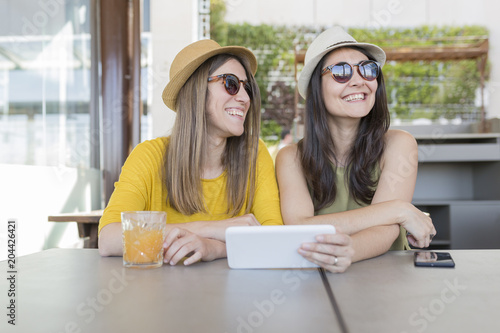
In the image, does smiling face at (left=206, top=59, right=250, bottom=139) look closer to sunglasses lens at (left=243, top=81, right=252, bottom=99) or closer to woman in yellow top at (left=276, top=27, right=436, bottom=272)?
sunglasses lens at (left=243, top=81, right=252, bottom=99)

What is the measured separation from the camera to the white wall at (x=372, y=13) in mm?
8484

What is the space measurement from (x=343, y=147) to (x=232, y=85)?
44 cm

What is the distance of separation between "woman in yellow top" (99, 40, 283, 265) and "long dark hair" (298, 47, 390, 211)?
15 cm

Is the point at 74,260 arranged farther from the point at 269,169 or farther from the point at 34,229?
the point at 34,229

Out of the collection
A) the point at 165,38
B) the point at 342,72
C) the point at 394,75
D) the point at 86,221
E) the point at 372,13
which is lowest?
the point at 86,221

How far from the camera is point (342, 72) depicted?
1523 millimetres

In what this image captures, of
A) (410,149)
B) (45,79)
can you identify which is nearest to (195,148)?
(410,149)

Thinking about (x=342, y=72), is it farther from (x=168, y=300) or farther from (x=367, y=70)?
(x=168, y=300)

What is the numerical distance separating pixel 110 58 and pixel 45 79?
0.78 m

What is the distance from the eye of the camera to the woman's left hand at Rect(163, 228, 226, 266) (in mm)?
983

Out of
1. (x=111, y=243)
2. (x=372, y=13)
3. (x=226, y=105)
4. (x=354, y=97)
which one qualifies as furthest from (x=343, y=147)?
(x=372, y=13)

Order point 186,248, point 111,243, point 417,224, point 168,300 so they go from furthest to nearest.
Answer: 1. point 417,224
2. point 111,243
3. point 186,248
4. point 168,300

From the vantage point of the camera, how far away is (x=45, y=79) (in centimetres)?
304

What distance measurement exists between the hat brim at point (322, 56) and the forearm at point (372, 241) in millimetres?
634
